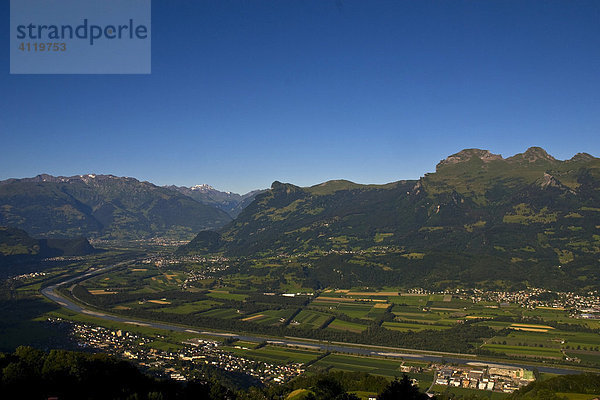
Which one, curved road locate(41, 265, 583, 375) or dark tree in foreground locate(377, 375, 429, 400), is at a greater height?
dark tree in foreground locate(377, 375, 429, 400)

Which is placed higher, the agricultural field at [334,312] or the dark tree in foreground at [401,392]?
the dark tree in foreground at [401,392]

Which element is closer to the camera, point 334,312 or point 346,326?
point 346,326

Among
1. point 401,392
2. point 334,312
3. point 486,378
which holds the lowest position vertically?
point 486,378

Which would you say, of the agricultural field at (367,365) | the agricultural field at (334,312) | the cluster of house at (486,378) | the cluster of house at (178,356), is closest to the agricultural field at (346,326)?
the agricultural field at (334,312)

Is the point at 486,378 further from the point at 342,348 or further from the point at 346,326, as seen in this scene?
the point at 346,326

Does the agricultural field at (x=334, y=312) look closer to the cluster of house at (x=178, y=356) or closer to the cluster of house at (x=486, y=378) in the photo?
the cluster of house at (x=486, y=378)

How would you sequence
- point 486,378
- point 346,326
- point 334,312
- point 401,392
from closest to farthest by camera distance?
point 401,392, point 486,378, point 346,326, point 334,312

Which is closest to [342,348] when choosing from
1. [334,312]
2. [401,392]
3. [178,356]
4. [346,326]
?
[346,326]

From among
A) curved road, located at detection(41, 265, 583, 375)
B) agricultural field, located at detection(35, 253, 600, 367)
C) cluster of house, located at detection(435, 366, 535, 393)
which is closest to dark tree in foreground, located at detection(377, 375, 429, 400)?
cluster of house, located at detection(435, 366, 535, 393)

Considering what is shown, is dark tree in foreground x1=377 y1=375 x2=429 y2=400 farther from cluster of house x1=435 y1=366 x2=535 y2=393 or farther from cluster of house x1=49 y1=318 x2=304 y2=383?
cluster of house x1=49 y1=318 x2=304 y2=383
